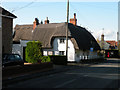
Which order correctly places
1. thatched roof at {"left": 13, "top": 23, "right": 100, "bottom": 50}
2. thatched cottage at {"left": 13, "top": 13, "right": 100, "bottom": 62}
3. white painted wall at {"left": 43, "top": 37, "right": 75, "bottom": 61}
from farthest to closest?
thatched roof at {"left": 13, "top": 23, "right": 100, "bottom": 50} → white painted wall at {"left": 43, "top": 37, "right": 75, "bottom": 61} → thatched cottage at {"left": 13, "top": 13, "right": 100, "bottom": 62}

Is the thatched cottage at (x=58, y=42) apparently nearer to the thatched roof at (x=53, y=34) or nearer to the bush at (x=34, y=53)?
the thatched roof at (x=53, y=34)

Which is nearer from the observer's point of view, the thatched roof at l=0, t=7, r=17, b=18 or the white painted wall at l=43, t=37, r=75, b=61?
the thatched roof at l=0, t=7, r=17, b=18

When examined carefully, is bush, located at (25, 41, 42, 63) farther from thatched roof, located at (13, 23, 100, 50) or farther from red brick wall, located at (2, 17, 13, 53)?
thatched roof, located at (13, 23, 100, 50)

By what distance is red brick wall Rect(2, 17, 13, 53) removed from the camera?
24984mm

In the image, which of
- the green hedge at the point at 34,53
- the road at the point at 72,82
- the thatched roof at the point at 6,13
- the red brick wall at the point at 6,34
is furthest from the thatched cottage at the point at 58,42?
the road at the point at 72,82

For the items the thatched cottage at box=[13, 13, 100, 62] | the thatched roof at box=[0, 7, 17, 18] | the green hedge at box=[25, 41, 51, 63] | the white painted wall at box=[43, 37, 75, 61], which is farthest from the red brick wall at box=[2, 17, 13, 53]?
the white painted wall at box=[43, 37, 75, 61]

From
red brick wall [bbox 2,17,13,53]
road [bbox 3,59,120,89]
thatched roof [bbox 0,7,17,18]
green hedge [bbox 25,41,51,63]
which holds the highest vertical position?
thatched roof [bbox 0,7,17,18]

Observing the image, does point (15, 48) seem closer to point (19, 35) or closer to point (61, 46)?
point (61, 46)

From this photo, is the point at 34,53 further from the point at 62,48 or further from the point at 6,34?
the point at 62,48

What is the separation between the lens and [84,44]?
44.4 metres

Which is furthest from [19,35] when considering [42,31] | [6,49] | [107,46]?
[107,46]

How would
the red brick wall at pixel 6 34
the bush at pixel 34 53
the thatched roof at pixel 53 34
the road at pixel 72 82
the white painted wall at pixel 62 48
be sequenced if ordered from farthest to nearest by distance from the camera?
the thatched roof at pixel 53 34, the white painted wall at pixel 62 48, the red brick wall at pixel 6 34, the bush at pixel 34 53, the road at pixel 72 82

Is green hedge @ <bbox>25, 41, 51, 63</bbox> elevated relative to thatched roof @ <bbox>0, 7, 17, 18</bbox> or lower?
lower

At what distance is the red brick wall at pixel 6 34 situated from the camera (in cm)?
2498
